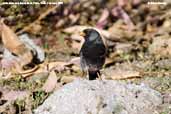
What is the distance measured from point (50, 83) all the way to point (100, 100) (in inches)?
39.5

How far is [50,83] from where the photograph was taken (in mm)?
5613

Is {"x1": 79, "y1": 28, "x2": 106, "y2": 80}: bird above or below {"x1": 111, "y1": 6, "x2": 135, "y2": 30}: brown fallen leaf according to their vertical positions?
above

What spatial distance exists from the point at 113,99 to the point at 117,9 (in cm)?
474

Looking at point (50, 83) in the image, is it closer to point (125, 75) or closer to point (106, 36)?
point (125, 75)

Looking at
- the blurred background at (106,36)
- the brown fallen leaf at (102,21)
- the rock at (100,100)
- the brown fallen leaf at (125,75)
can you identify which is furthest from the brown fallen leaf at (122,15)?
the rock at (100,100)

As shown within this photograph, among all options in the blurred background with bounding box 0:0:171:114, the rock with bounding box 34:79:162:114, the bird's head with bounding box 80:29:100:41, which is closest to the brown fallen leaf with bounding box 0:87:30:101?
the blurred background with bounding box 0:0:171:114

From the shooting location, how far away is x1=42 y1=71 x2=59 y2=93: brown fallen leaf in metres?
5.46

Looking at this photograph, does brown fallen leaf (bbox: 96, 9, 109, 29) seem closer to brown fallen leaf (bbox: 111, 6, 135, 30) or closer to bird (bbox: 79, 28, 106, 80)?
brown fallen leaf (bbox: 111, 6, 135, 30)

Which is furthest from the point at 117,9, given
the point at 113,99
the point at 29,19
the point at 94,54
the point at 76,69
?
the point at 113,99

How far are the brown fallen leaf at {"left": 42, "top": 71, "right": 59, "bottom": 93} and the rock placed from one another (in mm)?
580

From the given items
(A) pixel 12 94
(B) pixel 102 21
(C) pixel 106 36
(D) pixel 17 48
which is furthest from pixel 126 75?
(B) pixel 102 21

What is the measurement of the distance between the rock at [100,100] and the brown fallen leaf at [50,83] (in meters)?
0.58

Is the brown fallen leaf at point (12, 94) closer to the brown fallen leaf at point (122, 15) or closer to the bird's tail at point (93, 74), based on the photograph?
the bird's tail at point (93, 74)

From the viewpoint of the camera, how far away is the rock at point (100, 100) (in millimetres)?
4664
